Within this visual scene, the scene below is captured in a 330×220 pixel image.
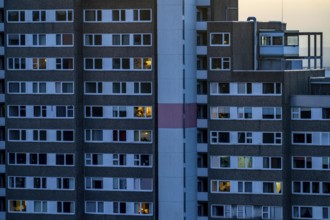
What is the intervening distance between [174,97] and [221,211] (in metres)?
9.45

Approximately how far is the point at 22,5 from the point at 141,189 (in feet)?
55.4

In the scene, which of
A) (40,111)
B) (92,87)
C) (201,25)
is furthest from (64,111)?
(201,25)

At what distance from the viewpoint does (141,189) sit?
9569cm

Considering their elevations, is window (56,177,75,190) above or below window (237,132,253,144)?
below

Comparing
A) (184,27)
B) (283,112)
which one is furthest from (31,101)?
(283,112)

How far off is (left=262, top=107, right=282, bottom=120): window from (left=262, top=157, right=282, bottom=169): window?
10.2 feet

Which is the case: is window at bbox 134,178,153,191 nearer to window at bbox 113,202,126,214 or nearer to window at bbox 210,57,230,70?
window at bbox 113,202,126,214

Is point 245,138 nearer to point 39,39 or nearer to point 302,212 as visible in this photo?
point 302,212

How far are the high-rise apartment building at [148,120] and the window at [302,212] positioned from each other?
93 mm

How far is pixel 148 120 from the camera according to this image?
313 feet

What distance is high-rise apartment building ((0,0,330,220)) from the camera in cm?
9462

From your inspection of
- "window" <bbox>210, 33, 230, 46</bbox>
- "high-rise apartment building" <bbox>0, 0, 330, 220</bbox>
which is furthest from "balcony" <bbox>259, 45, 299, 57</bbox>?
"window" <bbox>210, 33, 230, 46</bbox>

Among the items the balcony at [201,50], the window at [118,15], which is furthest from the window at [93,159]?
the balcony at [201,50]

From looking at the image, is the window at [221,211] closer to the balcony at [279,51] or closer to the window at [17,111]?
the balcony at [279,51]
